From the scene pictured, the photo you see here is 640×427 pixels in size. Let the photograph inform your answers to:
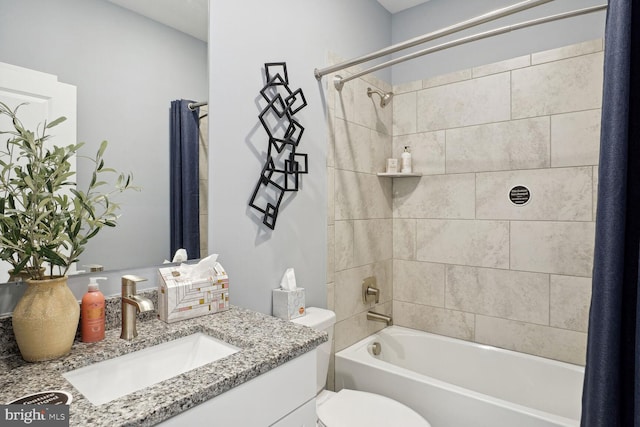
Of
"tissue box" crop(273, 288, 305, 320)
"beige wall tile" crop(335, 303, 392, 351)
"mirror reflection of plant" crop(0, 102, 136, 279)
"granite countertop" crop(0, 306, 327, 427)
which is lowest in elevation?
"beige wall tile" crop(335, 303, 392, 351)

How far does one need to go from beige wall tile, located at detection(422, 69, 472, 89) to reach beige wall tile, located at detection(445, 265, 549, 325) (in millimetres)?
1241

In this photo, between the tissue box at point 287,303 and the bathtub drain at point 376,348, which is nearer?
the tissue box at point 287,303

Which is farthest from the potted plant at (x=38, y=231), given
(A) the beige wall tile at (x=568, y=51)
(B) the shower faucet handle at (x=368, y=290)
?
(A) the beige wall tile at (x=568, y=51)

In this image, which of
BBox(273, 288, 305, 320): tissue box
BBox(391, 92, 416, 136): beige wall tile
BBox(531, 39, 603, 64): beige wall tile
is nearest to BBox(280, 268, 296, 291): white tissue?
BBox(273, 288, 305, 320): tissue box

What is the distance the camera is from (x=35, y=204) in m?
0.92

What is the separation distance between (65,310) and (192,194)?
0.60 m

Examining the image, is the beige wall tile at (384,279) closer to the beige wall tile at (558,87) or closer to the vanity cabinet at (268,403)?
the beige wall tile at (558,87)

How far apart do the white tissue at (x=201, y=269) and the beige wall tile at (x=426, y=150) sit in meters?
1.70

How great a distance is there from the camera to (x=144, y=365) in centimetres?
107

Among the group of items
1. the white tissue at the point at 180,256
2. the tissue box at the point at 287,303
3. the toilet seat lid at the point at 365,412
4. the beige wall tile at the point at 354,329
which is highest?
the white tissue at the point at 180,256

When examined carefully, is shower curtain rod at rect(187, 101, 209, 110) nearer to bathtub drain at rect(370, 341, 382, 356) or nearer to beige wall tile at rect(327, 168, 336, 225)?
beige wall tile at rect(327, 168, 336, 225)

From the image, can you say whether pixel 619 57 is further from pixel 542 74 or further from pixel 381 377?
→ pixel 381 377

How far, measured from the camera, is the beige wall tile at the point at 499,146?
7.00ft

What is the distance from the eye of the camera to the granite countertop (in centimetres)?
72
